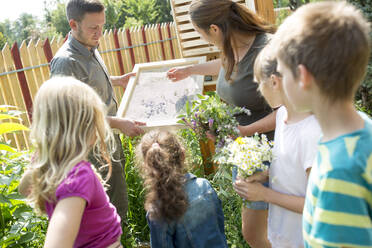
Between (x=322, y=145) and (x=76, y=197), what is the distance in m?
0.99

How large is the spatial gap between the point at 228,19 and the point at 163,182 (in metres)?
1.21

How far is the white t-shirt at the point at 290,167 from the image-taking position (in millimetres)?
1625

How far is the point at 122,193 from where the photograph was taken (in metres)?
3.28

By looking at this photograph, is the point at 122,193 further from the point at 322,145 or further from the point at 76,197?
the point at 322,145

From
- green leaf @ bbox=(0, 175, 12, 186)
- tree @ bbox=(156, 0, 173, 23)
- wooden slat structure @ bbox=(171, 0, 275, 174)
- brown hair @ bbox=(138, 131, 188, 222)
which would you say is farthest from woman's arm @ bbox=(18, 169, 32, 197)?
tree @ bbox=(156, 0, 173, 23)

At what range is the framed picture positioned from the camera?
10.3ft

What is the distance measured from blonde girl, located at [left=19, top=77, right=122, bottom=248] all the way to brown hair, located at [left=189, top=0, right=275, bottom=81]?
3.52ft

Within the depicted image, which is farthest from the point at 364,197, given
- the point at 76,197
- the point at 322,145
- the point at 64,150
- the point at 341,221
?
the point at 64,150

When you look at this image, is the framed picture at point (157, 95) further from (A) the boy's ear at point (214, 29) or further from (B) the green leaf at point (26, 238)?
(B) the green leaf at point (26, 238)

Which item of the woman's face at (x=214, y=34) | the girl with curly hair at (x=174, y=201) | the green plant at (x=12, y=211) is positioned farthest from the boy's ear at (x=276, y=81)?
the green plant at (x=12, y=211)

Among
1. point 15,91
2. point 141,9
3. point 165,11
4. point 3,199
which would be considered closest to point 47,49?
point 15,91

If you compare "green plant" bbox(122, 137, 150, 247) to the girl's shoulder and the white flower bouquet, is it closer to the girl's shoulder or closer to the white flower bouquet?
the white flower bouquet

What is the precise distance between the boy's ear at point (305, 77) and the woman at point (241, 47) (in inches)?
46.3

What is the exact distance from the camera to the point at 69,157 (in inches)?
60.7
